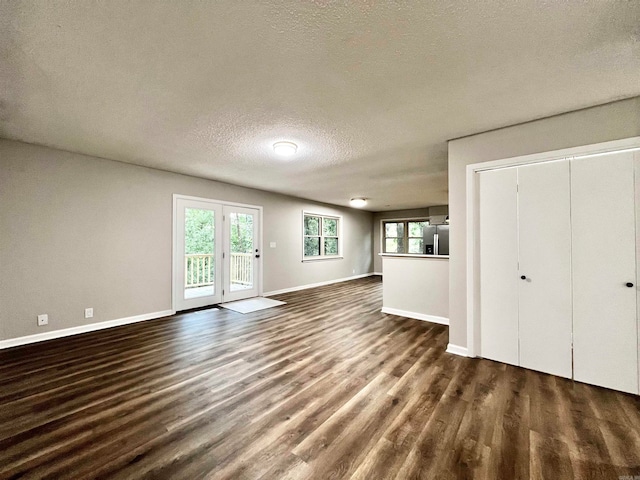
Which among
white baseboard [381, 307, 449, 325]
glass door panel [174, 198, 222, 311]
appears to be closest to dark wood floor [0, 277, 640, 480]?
white baseboard [381, 307, 449, 325]

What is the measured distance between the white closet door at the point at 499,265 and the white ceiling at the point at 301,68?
0.67 metres

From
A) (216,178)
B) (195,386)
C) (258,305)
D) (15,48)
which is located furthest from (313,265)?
(15,48)

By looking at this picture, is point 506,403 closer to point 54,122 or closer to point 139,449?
point 139,449

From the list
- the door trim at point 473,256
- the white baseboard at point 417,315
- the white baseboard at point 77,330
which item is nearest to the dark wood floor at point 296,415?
the white baseboard at point 77,330

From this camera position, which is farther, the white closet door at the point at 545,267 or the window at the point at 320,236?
the window at the point at 320,236

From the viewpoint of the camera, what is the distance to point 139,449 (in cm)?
165

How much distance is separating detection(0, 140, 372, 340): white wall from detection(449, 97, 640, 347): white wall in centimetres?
A: 438

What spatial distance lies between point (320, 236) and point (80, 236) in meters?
5.63

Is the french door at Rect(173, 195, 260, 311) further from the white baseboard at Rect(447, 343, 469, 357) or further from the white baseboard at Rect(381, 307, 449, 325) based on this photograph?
the white baseboard at Rect(447, 343, 469, 357)

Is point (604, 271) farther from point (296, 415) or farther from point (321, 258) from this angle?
point (321, 258)

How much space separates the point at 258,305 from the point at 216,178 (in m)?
2.62

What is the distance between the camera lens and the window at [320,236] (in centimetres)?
786

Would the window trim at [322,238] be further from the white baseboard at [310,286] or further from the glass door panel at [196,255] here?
the glass door panel at [196,255]

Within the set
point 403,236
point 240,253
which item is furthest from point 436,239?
point 240,253
